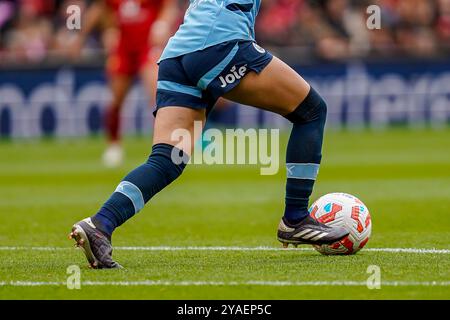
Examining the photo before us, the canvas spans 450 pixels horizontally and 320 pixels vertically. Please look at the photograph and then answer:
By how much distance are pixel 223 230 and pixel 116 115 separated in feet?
24.0

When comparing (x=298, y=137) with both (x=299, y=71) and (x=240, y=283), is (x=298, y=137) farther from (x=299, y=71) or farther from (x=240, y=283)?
(x=299, y=71)

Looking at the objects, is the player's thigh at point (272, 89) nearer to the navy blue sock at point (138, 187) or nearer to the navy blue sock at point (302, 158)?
the navy blue sock at point (302, 158)

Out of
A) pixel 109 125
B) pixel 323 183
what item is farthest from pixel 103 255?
pixel 109 125

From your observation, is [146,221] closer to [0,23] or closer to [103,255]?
[103,255]

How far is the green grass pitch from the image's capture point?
569 cm

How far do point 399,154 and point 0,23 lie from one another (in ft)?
37.3

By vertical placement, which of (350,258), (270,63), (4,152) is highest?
(270,63)

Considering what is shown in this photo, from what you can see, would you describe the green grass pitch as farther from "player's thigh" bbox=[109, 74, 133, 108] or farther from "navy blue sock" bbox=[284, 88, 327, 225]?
"player's thigh" bbox=[109, 74, 133, 108]

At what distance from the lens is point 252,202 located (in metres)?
11.4

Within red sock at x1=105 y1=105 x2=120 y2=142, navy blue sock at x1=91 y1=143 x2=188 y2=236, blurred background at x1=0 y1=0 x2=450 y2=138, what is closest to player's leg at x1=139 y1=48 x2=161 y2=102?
red sock at x1=105 y1=105 x2=120 y2=142

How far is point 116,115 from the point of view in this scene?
16.0 metres

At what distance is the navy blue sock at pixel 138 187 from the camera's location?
6.41 m

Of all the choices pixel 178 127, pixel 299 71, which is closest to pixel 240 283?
pixel 178 127

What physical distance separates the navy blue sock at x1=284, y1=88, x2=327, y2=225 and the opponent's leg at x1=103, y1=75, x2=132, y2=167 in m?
9.06
